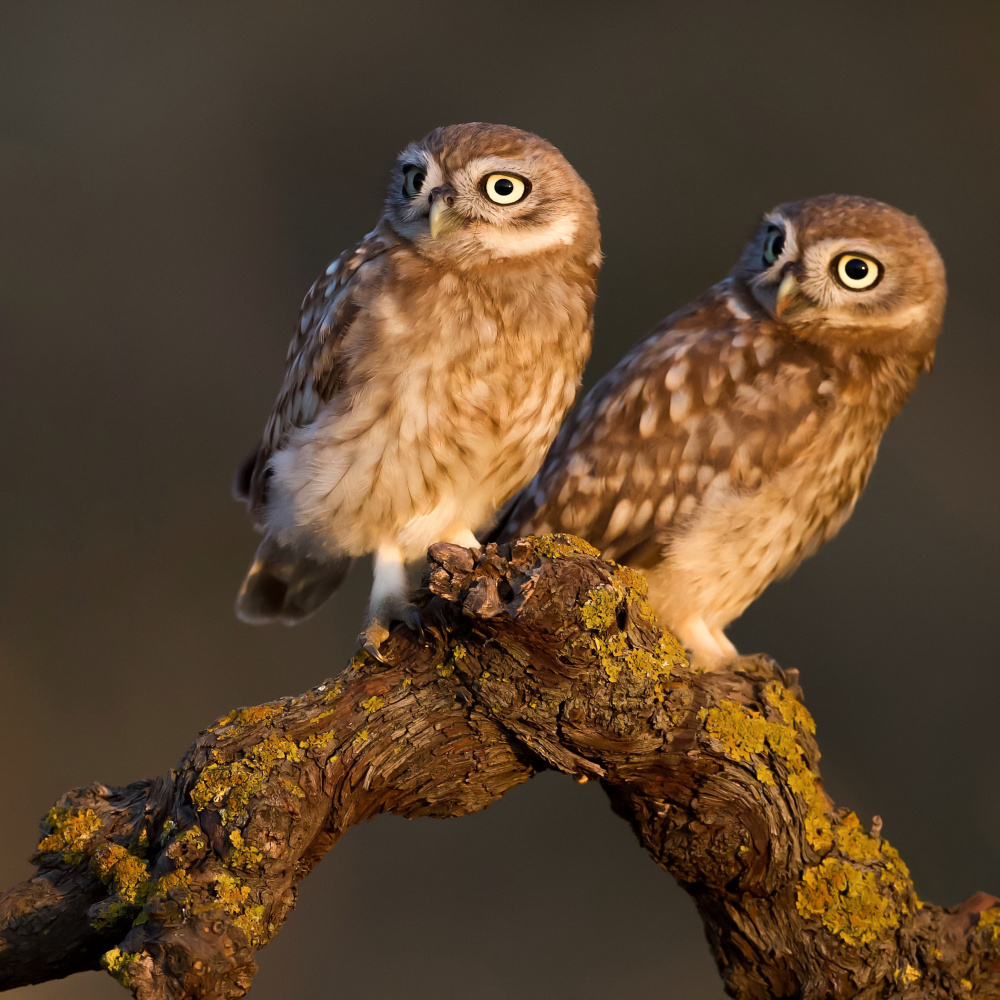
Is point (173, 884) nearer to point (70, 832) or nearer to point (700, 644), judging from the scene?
point (70, 832)

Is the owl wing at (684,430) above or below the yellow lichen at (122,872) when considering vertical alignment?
above

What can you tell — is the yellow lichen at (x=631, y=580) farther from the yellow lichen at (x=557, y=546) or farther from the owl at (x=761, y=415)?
the owl at (x=761, y=415)

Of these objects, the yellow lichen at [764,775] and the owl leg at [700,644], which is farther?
the owl leg at [700,644]

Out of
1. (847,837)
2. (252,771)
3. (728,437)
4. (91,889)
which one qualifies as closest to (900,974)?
(847,837)

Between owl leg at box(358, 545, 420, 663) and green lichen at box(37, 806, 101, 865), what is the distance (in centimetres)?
47

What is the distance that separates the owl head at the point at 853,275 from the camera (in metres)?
1.86

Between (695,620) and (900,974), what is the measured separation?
27.8 inches

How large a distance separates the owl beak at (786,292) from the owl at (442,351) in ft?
1.16

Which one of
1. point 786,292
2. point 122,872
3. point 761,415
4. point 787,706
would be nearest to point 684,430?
point 761,415

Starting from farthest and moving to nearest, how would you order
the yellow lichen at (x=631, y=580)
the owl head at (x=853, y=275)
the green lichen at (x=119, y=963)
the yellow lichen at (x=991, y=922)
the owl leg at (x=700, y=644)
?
the owl leg at (x=700, y=644) < the owl head at (x=853, y=275) < the yellow lichen at (x=991, y=922) < the yellow lichen at (x=631, y=580) < the green lichen at (x=119, y=963)

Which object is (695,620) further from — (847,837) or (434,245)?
(434,245)

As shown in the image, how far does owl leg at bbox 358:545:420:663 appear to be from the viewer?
1624mm

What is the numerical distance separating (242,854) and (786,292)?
51.8 inches

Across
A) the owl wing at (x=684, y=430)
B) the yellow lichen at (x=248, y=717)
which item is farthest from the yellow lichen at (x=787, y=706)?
the yellow lichen at (x=248, y=717)
